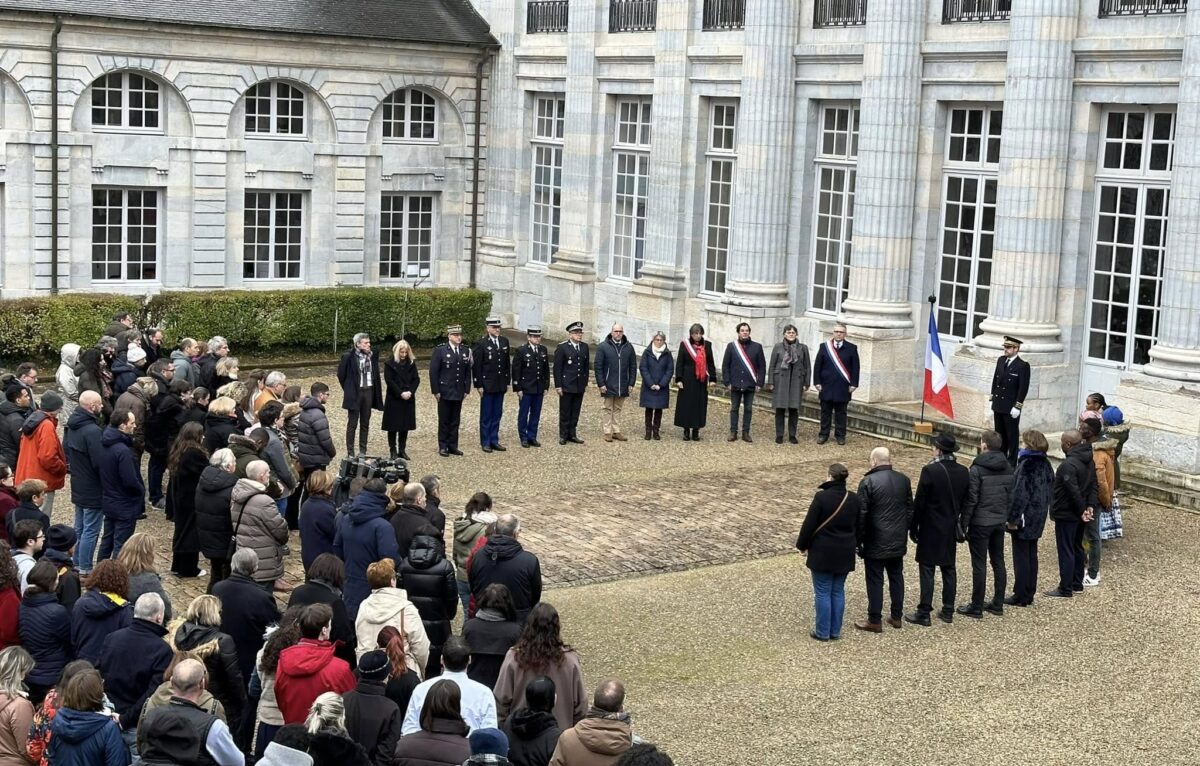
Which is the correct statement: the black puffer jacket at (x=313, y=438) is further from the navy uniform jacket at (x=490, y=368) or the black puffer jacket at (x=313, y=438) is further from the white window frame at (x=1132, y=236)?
the white window frame at (x=1132, y=236)

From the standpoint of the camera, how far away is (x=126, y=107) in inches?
1029

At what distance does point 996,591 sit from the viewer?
13.5m

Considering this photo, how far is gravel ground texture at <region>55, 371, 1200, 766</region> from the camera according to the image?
10.9 meters

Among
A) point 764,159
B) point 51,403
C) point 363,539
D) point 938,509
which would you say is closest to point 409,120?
point 764,159

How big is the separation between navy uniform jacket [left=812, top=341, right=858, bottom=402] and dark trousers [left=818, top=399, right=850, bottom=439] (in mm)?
161

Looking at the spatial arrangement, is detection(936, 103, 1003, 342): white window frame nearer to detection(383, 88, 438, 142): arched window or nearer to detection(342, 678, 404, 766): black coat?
detection(383, 88, 438, 142): arched window

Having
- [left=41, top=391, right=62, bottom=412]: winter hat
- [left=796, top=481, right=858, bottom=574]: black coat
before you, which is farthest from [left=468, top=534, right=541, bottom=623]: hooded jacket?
[left=41, top=391, right=62, bottom=412]: winter hat

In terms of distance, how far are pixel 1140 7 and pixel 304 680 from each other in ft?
45.6

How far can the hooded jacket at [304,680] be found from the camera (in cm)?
881

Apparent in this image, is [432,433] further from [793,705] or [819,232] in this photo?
[793,705]

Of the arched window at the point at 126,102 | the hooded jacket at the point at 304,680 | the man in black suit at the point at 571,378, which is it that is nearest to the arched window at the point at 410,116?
the arched window at the point at 126,102

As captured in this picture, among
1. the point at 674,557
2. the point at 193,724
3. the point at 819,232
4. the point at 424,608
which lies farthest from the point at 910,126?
the point at 193,724

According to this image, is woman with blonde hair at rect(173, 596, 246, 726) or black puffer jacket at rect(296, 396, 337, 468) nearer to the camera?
woman with blonde hair at rect(173, 596, 246, 726)

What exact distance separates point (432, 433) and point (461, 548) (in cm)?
923
